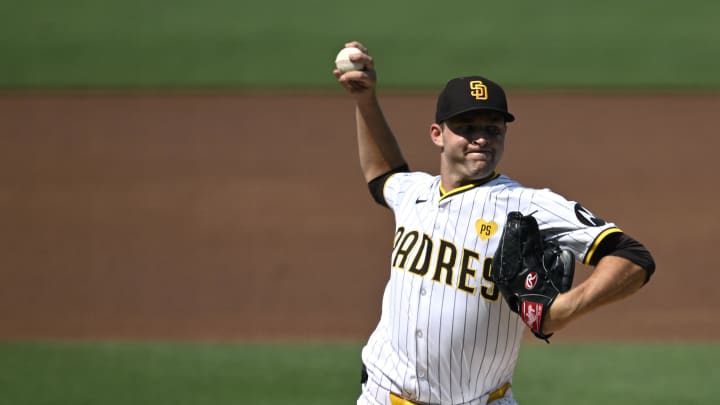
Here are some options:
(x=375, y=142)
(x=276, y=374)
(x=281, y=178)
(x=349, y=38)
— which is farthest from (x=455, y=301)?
(x=349, y=38)

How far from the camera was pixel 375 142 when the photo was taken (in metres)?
4.66

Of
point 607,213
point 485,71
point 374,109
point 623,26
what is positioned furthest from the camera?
point 623,26

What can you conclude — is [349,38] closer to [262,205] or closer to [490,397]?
[262,205]

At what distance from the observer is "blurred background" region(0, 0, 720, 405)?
25.8 feet

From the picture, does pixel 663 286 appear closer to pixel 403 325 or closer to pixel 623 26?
pixel 403 325

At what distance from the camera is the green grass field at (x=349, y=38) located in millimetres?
14953

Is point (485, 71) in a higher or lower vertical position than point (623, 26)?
lower

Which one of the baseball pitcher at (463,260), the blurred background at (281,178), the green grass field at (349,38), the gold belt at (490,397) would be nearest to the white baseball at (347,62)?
the baseball pitcher at (463,260)

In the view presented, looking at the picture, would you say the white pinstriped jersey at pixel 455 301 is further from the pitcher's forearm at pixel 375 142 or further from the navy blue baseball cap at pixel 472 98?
the pitcher's forearm at pixel 375 142

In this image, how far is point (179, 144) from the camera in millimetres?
12875

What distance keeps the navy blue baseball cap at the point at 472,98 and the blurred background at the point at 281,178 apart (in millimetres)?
3358

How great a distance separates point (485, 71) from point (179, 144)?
4.56 metres

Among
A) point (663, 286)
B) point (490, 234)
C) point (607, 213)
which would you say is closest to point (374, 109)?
point (490, 234)

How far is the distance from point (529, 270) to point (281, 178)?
8.73 m
